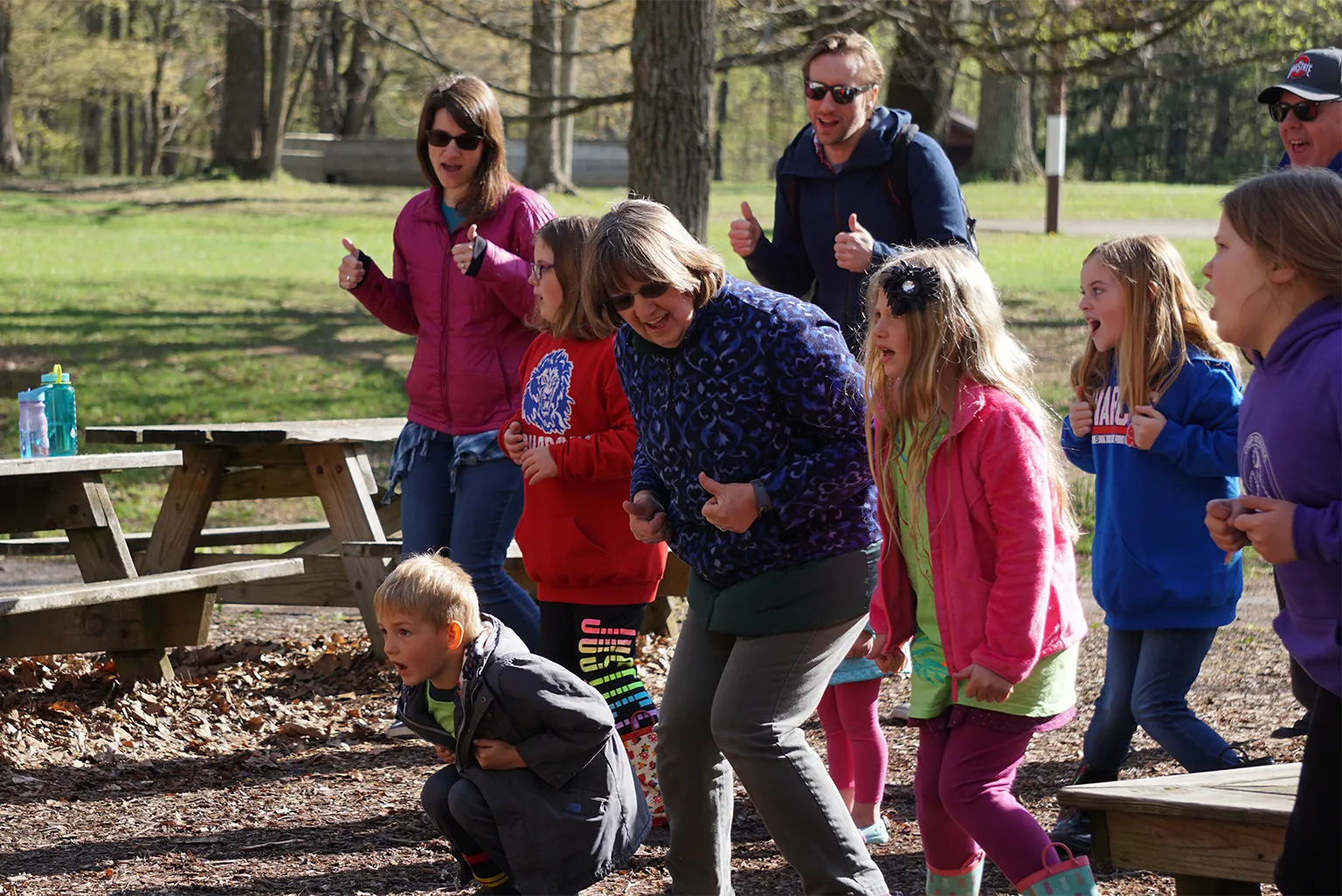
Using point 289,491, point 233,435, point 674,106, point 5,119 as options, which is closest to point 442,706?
point 233,435

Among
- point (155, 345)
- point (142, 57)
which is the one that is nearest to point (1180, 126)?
point (142, 57)

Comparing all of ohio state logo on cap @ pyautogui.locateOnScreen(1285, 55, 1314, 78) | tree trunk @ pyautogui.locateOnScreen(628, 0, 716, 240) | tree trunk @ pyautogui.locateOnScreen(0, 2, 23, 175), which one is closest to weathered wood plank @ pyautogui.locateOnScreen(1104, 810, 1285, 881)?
ohio state logo on cap @ pyautogui.locateOnScreen(1285, 55, 1314, 78)

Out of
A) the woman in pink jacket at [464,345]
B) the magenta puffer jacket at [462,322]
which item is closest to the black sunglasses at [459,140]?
the woman in pink jacket at [464,345]

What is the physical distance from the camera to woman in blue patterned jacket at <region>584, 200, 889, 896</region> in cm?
338

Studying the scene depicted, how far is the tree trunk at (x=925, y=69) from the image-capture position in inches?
466

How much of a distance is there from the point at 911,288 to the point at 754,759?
42.4 inches

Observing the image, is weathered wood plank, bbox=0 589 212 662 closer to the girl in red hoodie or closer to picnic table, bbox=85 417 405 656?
picnic table, bbox=85 417 405 656

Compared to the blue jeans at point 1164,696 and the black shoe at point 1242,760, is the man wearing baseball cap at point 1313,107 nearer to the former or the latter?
the blue jeans at point 1164,696

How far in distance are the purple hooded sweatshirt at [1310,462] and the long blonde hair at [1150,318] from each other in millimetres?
1423

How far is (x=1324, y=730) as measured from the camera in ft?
8.55

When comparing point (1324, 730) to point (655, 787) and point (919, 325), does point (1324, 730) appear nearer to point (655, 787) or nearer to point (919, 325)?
point (919, 325)

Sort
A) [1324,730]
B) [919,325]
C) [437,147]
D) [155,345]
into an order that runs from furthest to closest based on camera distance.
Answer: [155,345] → [437,147] → [919,325] → [1324,730]

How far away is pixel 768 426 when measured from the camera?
3459 mm

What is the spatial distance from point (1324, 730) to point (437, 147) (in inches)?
143
